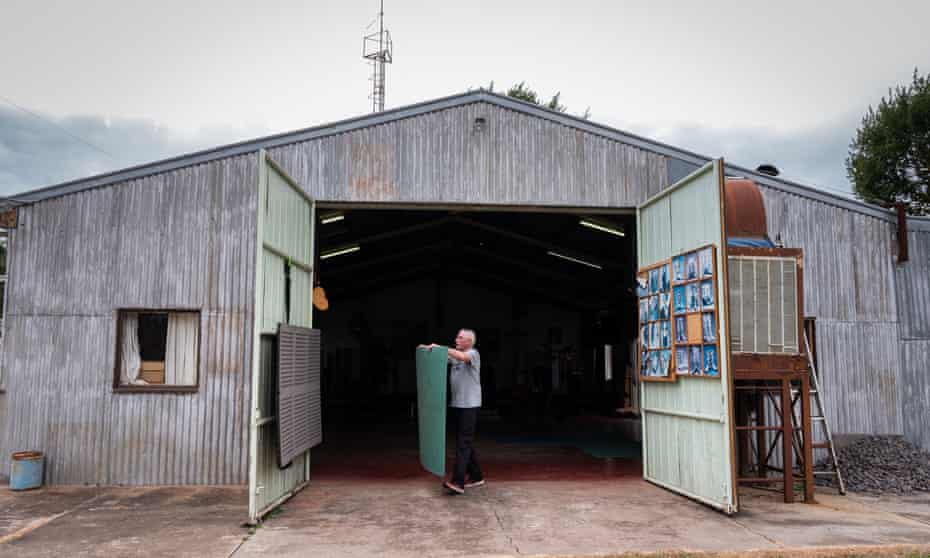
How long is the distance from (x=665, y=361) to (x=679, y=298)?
783mm

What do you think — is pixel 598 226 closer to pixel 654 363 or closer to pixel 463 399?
pixel 654 363

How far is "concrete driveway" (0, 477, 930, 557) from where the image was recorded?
214 inches

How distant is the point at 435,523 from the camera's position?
6.29 m

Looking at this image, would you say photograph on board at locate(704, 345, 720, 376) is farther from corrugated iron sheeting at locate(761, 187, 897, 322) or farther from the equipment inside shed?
the equipment inside shed

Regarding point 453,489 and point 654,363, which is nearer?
point 453,489

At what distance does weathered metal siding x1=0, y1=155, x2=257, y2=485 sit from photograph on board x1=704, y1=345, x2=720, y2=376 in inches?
208

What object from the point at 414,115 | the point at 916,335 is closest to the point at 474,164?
the point at 414,115

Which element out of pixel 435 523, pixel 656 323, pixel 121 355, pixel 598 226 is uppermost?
pixel 598 226

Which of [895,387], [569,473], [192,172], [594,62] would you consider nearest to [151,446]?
[192,172]

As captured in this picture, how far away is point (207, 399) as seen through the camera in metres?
8.25

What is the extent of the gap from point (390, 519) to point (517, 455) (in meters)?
5.09

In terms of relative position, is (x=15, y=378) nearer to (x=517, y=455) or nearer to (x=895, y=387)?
(x=517, y=455)

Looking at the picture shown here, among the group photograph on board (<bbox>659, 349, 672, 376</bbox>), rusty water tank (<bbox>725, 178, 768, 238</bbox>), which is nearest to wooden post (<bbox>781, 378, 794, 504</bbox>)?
photograph on board (<bbox>659, 349, 672, 376</bbox>)

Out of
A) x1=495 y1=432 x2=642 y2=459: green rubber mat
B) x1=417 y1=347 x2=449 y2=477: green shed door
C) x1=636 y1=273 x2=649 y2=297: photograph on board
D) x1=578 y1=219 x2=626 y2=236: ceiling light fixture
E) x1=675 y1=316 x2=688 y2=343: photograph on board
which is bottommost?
x1=495 y1=432 x2=642 y2=459: green rubber mat
